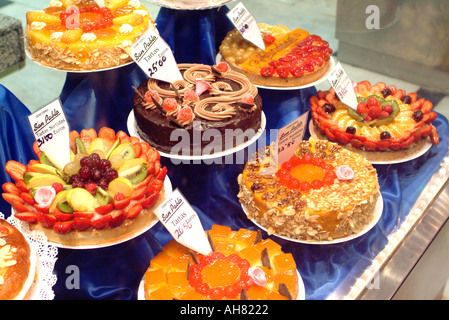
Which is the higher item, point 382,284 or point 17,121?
point 17,121

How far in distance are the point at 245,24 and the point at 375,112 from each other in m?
1.01

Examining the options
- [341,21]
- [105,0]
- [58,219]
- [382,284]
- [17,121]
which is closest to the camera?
[58,219]

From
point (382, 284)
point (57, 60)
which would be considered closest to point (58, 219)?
point (57, 60)

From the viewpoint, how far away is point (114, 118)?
3.07 metres

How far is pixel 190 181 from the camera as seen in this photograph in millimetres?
2771

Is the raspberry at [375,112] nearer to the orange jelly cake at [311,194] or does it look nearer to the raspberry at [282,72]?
the orange jelly cake at [311,194]

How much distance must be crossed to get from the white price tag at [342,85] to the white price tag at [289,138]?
44cm

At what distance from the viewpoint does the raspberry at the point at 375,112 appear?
9.73ft

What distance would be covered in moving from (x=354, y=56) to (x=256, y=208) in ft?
7.37

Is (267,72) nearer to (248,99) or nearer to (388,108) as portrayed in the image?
(248,99)

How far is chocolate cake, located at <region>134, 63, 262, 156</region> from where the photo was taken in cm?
245

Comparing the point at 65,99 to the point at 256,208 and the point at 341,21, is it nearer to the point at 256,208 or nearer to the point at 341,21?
the point at 256,208
